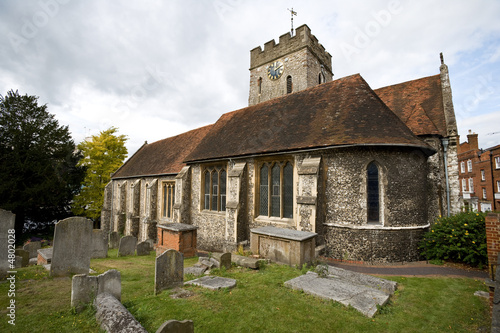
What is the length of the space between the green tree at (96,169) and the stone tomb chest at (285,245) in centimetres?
2294

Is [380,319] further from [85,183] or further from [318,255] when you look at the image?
[85,183]

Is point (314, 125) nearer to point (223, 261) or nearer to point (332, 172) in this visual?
point (332, 172)

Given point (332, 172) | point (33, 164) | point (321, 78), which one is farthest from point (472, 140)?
point (33, 164)

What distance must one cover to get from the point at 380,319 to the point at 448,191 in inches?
406

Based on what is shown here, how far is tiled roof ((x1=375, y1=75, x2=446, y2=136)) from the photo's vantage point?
12.0 m

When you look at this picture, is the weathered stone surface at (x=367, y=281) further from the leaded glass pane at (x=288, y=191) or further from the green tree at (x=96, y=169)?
the green tree at (x=96, y=169)

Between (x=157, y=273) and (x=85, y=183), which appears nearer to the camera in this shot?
(x=157, y=273)

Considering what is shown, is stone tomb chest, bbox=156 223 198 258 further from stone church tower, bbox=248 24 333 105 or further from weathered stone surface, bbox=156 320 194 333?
stone church tower, bbox=248 24 333 105

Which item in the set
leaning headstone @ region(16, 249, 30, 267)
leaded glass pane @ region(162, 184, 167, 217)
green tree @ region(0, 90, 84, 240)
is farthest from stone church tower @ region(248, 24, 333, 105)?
green tree @ region(0, 90, 84, 240)

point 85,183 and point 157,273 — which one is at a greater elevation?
point 85,183

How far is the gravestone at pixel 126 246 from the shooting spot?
11746 mm

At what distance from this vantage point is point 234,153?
12.3 m

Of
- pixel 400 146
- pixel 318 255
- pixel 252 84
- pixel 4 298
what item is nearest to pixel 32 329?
pixel 4 298

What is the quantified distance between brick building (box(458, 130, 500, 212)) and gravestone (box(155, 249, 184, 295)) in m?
27.0
